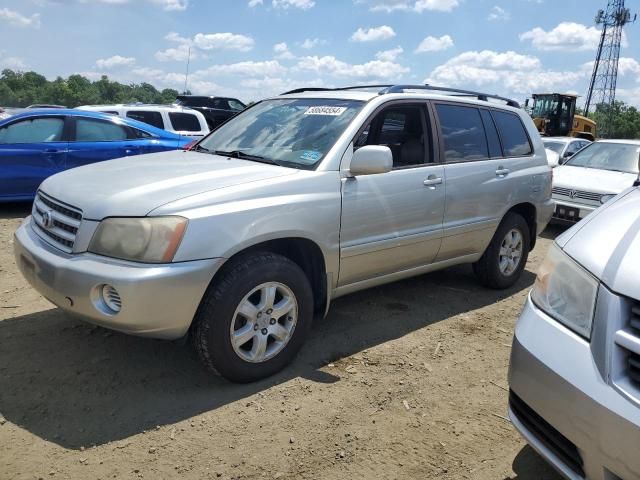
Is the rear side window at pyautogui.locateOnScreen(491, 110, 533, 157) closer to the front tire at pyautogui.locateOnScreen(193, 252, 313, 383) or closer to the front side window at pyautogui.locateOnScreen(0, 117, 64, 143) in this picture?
the front tire at pyautogui.locateOnScreen(193, 252, 313, 383)

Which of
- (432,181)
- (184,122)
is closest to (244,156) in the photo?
(432,181)

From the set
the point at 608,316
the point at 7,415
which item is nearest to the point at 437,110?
the point at 608,316

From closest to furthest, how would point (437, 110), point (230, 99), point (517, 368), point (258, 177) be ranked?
point (517, 368) → point (258, 177) → point (437, 110) → point (230, 99)

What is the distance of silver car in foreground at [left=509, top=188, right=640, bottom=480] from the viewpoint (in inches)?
67.3

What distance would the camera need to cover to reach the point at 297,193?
321 cm

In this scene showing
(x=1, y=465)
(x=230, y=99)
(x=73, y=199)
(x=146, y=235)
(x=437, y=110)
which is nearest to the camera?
(x=1, y=465)

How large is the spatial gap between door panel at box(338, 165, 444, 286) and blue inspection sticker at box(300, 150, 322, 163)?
9.5 inches

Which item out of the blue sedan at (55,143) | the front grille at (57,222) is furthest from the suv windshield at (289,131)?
the blue sedan at (55,143)

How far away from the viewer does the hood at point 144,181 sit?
2.83 m

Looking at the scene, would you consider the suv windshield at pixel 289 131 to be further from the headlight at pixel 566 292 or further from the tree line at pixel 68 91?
the tree line at pixel 68 91

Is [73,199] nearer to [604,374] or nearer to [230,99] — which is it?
[604,374]

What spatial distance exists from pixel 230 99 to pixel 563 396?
17.2 meters

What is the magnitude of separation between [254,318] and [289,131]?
1.47 metres

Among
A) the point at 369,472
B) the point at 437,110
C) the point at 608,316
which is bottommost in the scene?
the point at 369,472
